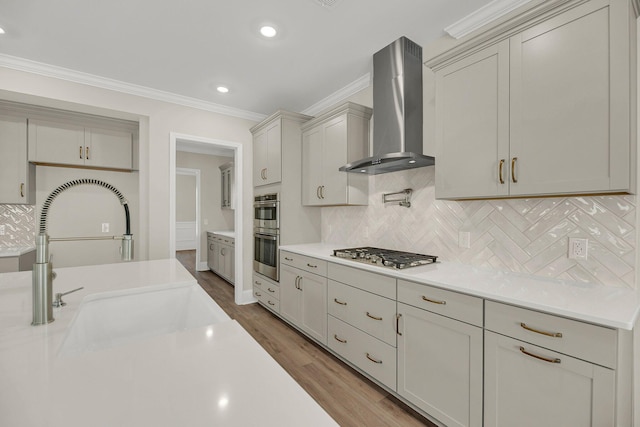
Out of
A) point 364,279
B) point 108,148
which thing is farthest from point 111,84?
point 364,279

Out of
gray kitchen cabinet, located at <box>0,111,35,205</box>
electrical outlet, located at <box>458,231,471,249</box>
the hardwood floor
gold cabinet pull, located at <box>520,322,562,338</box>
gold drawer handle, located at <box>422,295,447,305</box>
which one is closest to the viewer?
gold cabinet pull, located at <box>520,322,562,338</box>

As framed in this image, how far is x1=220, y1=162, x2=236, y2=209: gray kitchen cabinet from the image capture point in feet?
18.5

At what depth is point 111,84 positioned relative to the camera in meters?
3.11

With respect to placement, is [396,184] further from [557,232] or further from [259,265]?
[259,265]

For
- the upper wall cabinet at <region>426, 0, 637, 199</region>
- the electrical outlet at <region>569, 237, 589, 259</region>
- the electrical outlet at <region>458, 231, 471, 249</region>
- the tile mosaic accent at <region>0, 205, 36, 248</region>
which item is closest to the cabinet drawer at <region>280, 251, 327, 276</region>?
the electrical outlet at <region>458, 231, 471, 249</region>

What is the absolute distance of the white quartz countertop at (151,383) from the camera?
54 centimetres

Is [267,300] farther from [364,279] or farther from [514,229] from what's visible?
[514,229]

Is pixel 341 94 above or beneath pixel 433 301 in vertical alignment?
above

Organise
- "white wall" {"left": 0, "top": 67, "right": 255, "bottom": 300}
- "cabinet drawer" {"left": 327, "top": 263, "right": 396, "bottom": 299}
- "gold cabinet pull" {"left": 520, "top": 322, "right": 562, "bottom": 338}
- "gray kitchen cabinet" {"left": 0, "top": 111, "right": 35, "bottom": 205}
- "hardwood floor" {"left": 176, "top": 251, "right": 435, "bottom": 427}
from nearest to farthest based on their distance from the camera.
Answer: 1. "gold cabinet pull" {"left": 520, "top": 322, "right": 562, "bottom": 338}
2. "hardwood floor" {"left": 176, "top": 251, "right": 435, "bottom": 427}
3. "cabinet drawer" {"left": 327, "top": 263, "right": 396, "bottom": 299}
4. "white wall" {"left": 0, "top": 67, "right": 255, "bottom": 300}
5. "gray kitchen cabinet" {"left": 0, "top": 111, "right": 35, "bottom": 205}

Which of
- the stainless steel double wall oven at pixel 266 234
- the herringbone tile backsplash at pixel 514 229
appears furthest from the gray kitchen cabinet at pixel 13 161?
the herringbone tile backsplash at pixel 514 229

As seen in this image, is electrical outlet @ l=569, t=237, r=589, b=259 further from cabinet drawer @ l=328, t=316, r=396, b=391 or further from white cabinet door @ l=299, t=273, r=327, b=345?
white cabinet door @ l=299, t=273, r=327, b=345

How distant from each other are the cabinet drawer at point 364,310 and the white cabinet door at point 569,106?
111cm

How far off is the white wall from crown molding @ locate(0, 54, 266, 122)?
0.04 metres

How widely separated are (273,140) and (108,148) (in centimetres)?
212
